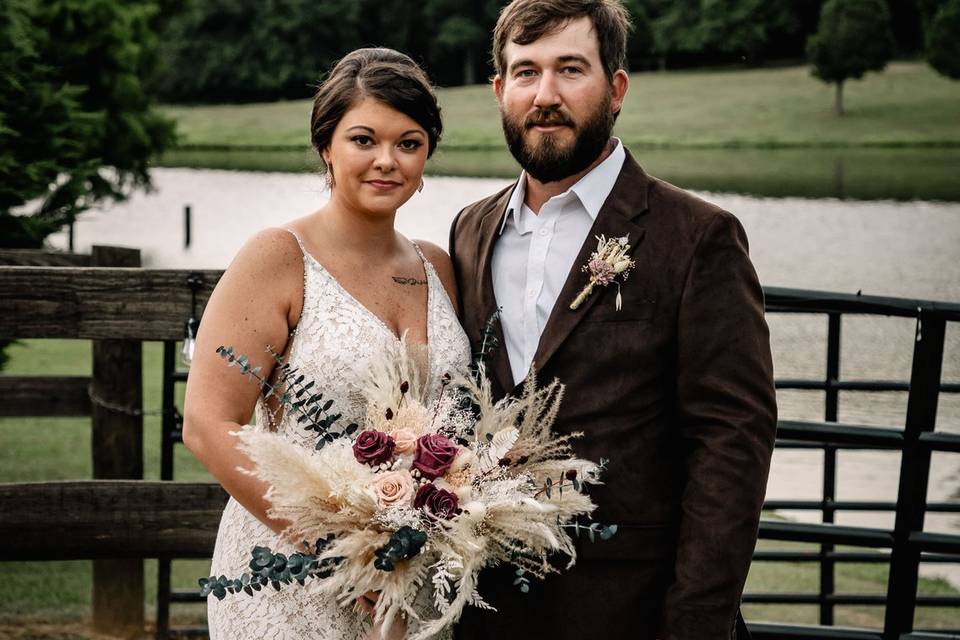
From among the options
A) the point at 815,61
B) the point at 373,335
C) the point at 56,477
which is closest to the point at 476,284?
the point at 373,335

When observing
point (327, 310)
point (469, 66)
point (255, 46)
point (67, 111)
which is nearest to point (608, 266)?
point (327, 310)

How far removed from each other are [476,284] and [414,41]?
72.3 meters

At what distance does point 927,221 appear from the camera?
99.3 feet

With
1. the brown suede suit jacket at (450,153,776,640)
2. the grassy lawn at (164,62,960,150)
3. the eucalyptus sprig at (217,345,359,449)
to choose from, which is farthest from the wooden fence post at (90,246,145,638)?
the grassy lawn at (164,62,960,150)

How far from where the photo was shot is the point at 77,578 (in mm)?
6168

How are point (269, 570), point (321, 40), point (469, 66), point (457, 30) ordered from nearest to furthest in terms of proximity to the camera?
point (269, 570)
point (457, 30)
point (321, 40)
point (469, 66)

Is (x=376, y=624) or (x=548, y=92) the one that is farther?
(x=548, y=92)

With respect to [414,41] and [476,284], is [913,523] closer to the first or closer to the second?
[476,284]

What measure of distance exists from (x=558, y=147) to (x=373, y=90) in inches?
20.9

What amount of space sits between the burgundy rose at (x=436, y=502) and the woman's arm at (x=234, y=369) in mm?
511

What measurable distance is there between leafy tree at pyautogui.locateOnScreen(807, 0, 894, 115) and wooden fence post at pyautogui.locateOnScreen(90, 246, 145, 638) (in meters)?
55.4

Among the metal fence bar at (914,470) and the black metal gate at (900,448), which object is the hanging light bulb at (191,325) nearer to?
the black metal gate at (900,448)

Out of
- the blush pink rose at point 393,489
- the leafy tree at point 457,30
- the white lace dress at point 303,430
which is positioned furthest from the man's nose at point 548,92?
the leafy tree at point 457,30

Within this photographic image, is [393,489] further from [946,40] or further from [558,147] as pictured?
[946,40]
